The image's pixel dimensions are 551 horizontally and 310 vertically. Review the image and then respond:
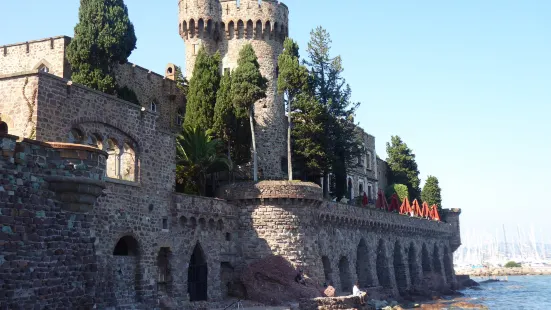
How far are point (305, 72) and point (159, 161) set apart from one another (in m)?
15.1

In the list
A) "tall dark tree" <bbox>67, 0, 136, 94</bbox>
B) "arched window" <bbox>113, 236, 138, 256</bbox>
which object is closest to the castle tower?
"tall dark tree" <bbox>67, 0, 136, 94</bbox>

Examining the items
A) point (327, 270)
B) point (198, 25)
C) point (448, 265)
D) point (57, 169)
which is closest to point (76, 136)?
point (57, 169)

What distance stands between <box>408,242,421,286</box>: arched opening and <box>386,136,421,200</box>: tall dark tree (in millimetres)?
12234

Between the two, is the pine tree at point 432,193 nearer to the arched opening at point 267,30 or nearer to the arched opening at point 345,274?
the arched opening at point 345,274

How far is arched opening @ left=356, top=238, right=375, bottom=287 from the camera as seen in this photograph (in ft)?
158

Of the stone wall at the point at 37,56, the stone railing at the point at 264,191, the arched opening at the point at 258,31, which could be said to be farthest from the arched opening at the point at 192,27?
the stone railing at the point at 264,191

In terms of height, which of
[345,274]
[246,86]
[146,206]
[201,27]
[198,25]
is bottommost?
[345,274]

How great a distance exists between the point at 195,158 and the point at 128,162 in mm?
7632

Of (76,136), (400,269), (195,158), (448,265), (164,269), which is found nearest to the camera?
(76,136)

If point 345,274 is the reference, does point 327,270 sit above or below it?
above

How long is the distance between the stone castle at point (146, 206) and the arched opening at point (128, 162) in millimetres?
63

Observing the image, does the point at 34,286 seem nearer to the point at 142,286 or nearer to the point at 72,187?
the point at 72,187

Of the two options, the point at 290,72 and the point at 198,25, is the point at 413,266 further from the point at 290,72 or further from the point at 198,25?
the point at 198,25

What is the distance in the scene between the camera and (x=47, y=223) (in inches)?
575
